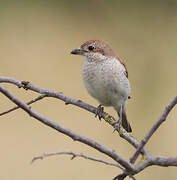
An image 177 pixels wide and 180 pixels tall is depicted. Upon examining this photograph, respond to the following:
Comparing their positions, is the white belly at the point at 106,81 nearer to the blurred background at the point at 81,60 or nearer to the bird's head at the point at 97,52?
the bird's head at the point at 97,52

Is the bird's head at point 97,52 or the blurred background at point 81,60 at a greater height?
the bird's head at point 97,52

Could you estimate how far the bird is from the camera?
2701 millimetres

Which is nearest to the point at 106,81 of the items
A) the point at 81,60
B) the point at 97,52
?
the point at 97,52

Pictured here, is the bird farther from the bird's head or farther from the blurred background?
the blurred background

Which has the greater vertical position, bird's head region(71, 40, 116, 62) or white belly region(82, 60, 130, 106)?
bird's head region(71, 40, 116, 62)

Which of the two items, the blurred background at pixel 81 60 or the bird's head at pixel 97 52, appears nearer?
the bird's head at pixel 97 52

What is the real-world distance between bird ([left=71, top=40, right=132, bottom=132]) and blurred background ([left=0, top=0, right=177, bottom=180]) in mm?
1233

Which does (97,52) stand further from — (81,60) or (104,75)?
(81,60)

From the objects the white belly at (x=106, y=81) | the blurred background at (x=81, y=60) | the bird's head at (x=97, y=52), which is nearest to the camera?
the white belly at (x=106, y=81)

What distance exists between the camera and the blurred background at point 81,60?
Result: 4051 mm

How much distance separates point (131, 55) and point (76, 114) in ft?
2.36

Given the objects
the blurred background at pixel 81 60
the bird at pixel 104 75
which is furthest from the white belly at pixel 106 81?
the blurred background at pixel 81 60

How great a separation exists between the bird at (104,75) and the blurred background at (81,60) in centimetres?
123

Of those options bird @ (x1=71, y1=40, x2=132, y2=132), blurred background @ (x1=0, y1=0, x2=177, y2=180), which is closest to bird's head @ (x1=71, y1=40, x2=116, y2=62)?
bird @ (x1=71, y1=40, x2=132, y2=132)
